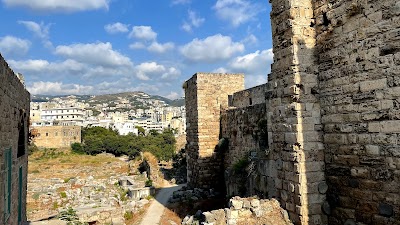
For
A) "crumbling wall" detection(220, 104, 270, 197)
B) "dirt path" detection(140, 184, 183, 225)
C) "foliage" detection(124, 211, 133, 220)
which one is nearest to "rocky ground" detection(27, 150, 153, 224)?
"foliage" detection(124, 211, 133, 220)

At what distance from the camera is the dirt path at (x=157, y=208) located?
12.0 m

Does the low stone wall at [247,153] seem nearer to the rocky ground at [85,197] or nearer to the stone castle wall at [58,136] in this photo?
the rocky ground at [85,197]

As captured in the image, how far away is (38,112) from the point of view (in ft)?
367

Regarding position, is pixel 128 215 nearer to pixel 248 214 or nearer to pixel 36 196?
pixel 36 196

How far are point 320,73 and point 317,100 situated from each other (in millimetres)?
486

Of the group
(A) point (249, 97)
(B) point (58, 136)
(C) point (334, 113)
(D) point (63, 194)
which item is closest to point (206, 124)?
(A) point (249, 97)

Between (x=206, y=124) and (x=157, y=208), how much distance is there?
4151 mm

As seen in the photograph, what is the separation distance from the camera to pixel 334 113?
18.3ft

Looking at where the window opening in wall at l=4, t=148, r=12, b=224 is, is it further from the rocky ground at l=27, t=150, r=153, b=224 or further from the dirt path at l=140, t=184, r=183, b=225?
the dirt path at l=140, t=184, r=183, b=225

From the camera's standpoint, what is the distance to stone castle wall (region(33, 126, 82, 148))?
2375 inches

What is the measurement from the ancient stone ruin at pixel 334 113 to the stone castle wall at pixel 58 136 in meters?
60.0

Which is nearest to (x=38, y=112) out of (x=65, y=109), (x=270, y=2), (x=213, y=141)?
(x=65, y=109)

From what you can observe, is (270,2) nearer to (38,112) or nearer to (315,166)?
(315,166)

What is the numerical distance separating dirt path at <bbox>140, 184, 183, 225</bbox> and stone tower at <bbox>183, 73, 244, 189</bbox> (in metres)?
1.49
